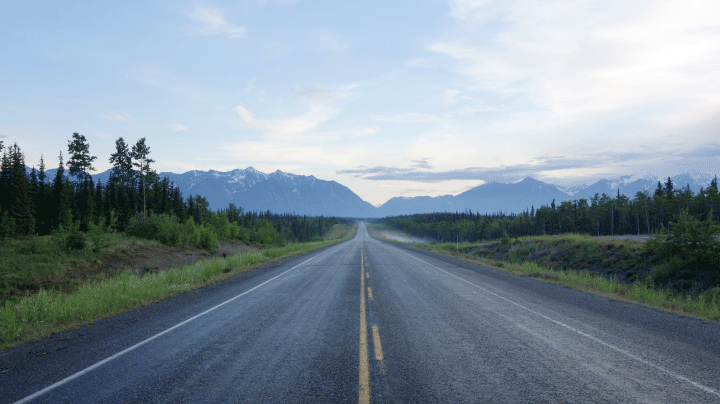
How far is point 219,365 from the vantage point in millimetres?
5316

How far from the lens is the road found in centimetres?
441

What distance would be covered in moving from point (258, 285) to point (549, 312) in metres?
10.6

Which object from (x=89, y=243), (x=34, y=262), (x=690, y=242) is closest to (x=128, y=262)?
(x=89, y=243)

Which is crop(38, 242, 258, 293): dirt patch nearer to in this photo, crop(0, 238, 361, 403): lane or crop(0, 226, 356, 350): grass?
crop(0, 226, 356, 350): grass

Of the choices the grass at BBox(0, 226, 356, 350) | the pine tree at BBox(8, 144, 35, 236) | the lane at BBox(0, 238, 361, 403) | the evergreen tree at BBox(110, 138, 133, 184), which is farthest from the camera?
the evergreen tree at BBox(110, 138, 133, 184)

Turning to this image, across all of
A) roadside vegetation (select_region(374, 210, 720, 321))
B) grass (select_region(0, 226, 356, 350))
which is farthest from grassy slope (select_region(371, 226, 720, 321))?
grass (select_region(0, 226, 356, 350))

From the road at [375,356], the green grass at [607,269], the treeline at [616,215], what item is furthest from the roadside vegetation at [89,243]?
the treeline at [616,215]

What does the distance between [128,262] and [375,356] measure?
30.7 metres

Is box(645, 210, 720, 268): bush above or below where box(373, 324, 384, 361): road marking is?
above

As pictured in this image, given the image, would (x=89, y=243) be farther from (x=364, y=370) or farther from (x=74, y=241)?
(x=364, y=370)

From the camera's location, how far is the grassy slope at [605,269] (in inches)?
444

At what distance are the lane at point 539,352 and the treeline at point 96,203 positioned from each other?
98.0 feet

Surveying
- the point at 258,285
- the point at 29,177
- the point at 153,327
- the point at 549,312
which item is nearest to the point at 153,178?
the point at 29,177

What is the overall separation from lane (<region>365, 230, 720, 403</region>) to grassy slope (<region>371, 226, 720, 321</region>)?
77.5 inches
